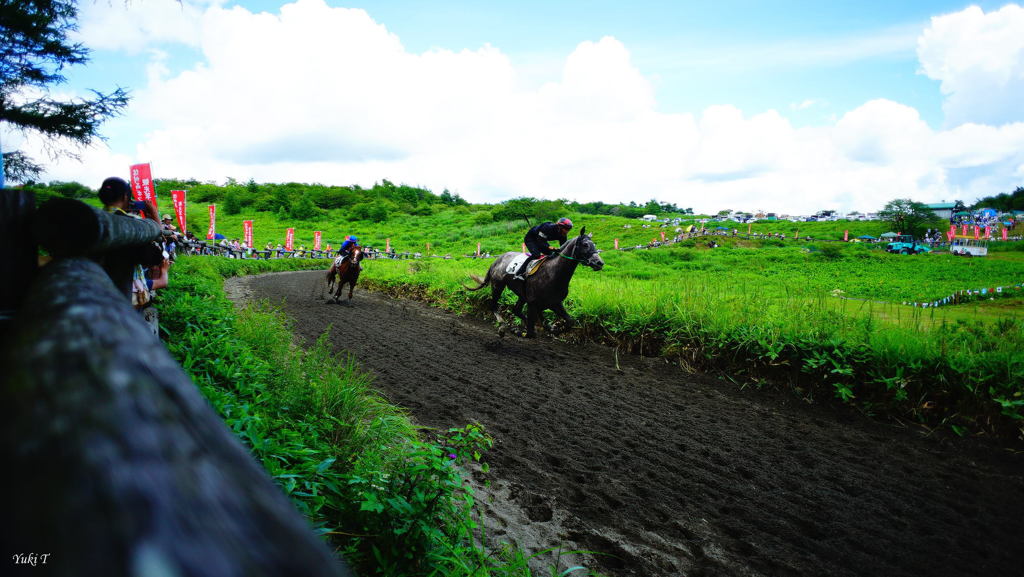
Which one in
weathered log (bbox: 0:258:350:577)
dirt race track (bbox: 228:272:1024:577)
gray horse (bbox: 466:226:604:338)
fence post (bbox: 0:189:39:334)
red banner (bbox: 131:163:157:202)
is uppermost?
red banner (bbox: 131:163:157:202)

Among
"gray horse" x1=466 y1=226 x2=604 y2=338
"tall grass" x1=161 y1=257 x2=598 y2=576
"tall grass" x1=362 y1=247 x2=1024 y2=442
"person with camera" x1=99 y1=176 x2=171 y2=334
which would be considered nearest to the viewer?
"tall grass" x1=161 y1=257 x2=598 y2=576

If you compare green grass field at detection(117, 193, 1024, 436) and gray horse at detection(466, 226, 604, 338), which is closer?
green grass field at detection(117, 193, 1024, 436)

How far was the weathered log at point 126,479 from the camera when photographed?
26cm

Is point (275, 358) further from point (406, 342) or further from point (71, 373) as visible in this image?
point (71, 373)

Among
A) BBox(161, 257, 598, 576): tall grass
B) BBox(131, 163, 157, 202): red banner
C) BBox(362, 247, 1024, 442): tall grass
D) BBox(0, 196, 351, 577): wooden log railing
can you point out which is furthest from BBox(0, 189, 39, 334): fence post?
BBox(131, 163, 157, 202): red banner

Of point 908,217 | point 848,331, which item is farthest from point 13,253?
point 908,217

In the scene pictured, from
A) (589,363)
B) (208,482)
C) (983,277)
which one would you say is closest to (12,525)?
(208,482)

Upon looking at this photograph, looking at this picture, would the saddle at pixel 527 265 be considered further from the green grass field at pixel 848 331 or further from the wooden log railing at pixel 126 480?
the wooden log railing at pixel 126 480

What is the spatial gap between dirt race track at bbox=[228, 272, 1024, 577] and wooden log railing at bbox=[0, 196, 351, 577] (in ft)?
9.97

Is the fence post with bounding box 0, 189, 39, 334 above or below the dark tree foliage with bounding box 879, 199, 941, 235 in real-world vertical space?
below

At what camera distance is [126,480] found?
0.30m

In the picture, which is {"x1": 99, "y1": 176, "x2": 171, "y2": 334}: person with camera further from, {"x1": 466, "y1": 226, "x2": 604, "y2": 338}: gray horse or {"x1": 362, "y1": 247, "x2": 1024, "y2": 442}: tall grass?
{"x1": 362, "y1": 247, "x2": 1024, "y2": 442}: tall grass

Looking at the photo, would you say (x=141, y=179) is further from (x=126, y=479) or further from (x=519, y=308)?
(x=126, y=479)

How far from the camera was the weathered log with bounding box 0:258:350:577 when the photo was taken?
0.86 feet
